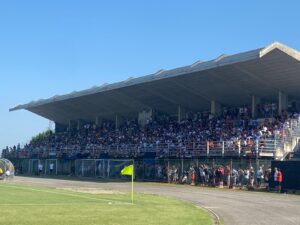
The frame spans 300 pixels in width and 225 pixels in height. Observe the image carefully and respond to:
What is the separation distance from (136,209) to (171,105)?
3844 centimetres

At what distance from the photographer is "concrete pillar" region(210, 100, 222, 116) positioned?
53806mm

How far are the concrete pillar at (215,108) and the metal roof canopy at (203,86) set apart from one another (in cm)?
50

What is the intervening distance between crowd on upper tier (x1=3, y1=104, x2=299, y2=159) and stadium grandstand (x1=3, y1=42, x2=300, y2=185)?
9 cm

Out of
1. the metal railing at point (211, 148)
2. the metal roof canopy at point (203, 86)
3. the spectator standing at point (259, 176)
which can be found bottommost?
the spectator standing at point (259, 176)

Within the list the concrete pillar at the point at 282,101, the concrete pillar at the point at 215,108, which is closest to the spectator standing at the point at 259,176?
the concrete pillar at the point at 282,101

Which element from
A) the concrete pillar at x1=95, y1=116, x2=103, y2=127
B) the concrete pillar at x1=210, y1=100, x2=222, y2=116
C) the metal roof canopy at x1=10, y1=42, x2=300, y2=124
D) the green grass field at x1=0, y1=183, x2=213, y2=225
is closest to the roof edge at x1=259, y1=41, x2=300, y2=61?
the metal roof canopy at x1=10, y1=42, x2=300, y2=124

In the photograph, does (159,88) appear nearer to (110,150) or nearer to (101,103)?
(110,150)

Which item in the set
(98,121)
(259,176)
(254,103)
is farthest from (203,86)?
(98,121)

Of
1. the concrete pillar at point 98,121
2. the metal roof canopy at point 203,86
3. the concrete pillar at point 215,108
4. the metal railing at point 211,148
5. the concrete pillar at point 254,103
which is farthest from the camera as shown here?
the concrete pillar at point 98,121

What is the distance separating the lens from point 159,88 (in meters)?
54.4

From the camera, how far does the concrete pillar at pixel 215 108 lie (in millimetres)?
53806

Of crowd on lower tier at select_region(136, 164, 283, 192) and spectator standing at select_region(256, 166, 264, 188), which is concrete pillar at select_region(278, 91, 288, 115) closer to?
crowd on lower tier at select_region(136, 164, 283, 192)

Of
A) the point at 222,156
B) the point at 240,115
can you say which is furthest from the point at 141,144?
the point at 222,156

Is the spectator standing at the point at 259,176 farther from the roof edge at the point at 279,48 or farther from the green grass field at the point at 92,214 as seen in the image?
the green grass field at the point at 92,214
